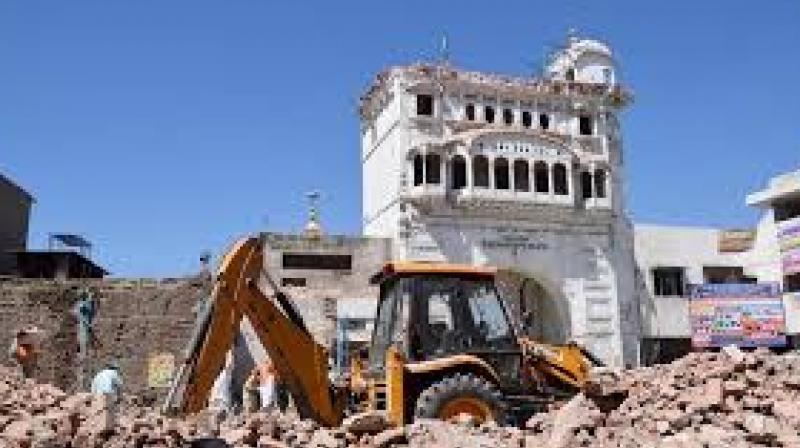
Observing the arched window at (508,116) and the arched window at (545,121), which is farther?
the arched window at (545,121)

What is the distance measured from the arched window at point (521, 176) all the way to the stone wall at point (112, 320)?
13.0 metres

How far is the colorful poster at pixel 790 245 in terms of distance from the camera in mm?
38750

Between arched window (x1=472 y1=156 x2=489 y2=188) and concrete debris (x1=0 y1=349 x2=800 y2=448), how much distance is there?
24273 mm

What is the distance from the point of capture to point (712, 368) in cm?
1173

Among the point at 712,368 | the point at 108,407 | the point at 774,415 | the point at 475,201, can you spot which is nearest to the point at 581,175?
the point at 475,201

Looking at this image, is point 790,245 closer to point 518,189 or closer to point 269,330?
point 518,189

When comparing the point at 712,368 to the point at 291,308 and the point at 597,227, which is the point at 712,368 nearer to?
the point at 291,308

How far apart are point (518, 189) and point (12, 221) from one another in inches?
708

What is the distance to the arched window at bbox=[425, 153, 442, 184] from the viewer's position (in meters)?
35.0

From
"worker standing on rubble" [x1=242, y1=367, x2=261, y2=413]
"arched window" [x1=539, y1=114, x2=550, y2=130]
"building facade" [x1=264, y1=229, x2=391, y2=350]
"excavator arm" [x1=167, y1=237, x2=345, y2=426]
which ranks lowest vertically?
"worker standing on rubble" [x1=242, y1=367, x2=261, y2=413]

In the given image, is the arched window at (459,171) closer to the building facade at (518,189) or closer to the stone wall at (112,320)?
the building facade at (518,189)

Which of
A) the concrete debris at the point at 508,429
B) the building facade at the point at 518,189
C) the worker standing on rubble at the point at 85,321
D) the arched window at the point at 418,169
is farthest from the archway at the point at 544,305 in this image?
the concrete debris at the point at 508,429

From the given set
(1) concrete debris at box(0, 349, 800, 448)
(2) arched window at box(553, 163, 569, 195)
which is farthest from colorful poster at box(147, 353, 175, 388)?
(1) concrete debris at box(0, 349, 800, 448)

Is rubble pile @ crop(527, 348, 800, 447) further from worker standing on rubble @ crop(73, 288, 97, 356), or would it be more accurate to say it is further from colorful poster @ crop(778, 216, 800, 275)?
colorful poster @ crop(778, 216, 800, 275)
